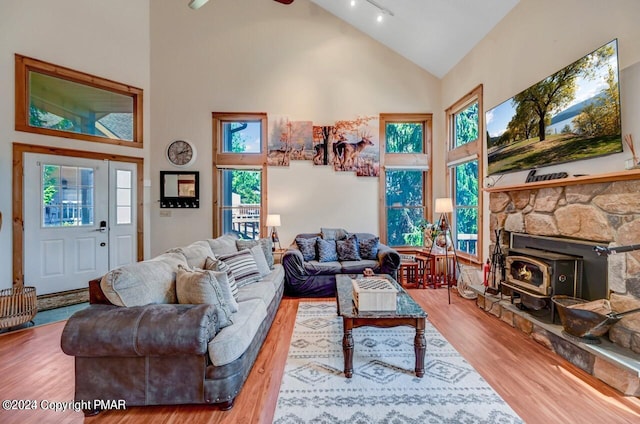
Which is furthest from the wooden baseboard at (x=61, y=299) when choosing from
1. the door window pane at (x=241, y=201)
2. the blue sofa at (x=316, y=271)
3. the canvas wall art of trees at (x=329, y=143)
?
the canvas wall art of trees at (x=329, y=143)

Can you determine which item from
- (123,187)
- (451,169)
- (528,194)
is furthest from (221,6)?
(528,194)

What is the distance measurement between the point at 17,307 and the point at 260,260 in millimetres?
2619

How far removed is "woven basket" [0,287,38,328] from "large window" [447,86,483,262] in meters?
5.70

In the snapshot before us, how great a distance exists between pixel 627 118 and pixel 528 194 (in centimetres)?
111

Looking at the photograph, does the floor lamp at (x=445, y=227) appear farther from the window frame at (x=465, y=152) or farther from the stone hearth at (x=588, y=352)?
the stone hearth at (x=588, y=352)

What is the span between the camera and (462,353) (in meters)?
2.62

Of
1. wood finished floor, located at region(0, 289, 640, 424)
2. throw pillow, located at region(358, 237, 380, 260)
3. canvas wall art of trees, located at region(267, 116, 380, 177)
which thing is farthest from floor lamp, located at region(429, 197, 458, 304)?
canvas wall art of trees, located at region(267, 116, 380, 177)

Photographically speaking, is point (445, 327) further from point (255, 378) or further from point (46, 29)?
point (46, 29)

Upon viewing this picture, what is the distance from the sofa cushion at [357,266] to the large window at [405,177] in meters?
1.18

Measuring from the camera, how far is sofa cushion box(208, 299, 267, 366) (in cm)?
186

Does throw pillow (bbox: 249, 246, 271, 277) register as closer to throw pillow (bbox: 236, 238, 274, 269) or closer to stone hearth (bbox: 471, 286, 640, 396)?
throw pillow (bbox: 236, 238, 274, 269)

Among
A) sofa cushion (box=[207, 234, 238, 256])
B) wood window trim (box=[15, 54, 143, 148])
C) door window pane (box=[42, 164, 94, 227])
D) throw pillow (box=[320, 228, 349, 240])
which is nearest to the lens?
sofa cushion (box=[207, 234, 238, 256])

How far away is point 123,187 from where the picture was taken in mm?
4914

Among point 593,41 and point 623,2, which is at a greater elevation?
point 623,2
